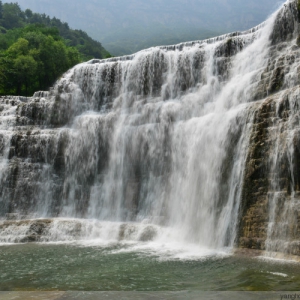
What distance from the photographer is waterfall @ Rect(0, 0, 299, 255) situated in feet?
51.4

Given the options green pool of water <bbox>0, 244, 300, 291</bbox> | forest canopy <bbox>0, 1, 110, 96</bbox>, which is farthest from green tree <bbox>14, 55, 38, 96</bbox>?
green pool of water <bbox>0, 244, 300, 291</bbox>

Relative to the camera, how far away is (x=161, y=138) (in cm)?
2181

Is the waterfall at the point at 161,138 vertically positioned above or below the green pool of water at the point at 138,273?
above

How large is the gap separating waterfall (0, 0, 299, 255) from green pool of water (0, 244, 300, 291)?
2.61m

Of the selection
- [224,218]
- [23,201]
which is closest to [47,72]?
[23,201]

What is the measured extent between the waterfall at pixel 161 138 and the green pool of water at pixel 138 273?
261 cm

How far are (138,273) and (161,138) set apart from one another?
11.8m

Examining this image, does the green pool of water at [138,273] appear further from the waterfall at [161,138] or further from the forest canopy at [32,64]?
the forest canopy at [32,64]

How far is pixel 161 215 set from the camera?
19625mm

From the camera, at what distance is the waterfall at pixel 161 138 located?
15672 mm

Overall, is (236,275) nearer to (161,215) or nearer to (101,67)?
(161,215)

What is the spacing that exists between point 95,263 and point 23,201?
1268 cm

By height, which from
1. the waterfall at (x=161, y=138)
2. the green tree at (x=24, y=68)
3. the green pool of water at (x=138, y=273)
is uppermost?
the green tree at (x=24, y=68)

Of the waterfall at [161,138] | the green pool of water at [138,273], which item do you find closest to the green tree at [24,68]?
the waterfall at [161,138]
